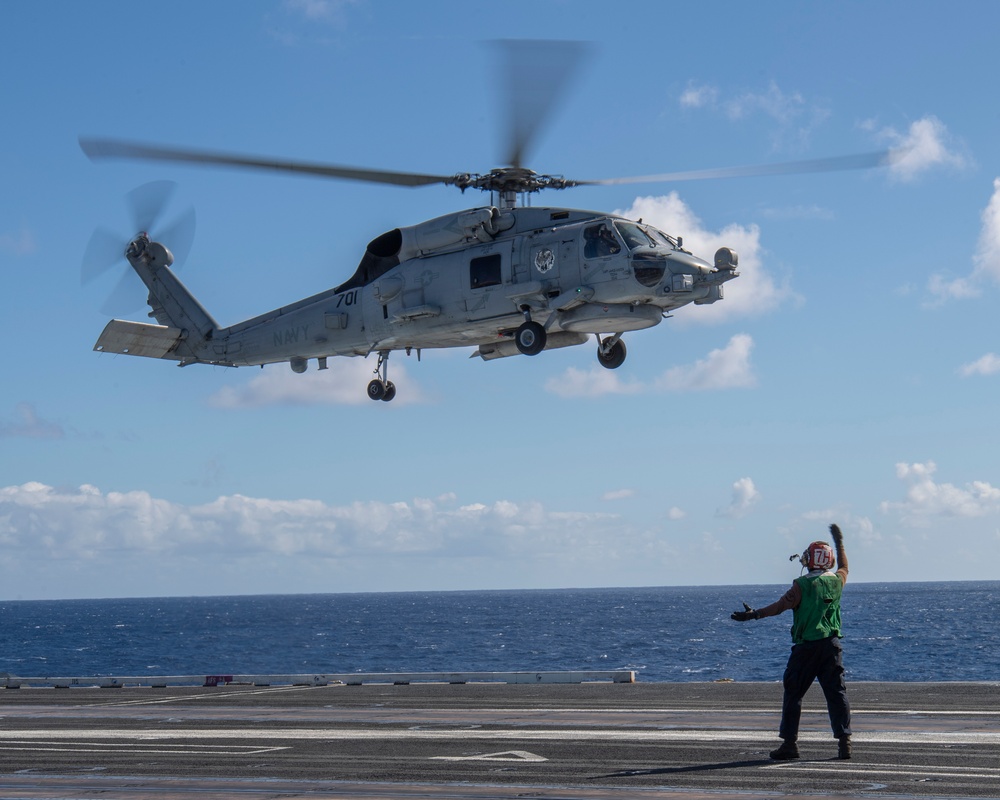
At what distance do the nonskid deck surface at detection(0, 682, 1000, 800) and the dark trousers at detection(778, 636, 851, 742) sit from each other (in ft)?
1.09

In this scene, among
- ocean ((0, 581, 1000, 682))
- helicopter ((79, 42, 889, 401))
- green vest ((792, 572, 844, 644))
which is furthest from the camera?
ocean ((0, 581, 1000, 682))

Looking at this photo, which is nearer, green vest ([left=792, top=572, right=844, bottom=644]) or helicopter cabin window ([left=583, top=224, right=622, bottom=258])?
green vest ([left=792, top=572, right=844, bottom=644])

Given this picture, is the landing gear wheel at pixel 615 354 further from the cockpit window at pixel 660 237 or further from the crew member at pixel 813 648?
the crew member at pixel 813 648

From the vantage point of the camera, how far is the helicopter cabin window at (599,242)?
73.0ft

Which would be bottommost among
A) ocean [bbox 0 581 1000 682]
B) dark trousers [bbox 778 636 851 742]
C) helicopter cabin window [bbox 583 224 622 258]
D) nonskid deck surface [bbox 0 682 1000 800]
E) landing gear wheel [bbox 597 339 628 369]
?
ocean [bbox 0 581 1000 682]

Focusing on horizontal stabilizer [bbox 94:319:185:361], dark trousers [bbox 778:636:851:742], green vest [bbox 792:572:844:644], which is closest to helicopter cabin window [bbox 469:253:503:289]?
horizontal stabilizer [bbox 94:319:185:361]

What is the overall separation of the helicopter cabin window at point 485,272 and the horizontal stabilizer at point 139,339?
867 centimetres

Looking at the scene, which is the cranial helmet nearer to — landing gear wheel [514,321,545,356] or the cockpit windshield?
the cockpit windshield

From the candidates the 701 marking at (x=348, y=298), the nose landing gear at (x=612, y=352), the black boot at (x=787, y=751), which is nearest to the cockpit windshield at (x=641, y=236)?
the nose landing gear at (x=612, y=352)

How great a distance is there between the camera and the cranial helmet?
11.4m

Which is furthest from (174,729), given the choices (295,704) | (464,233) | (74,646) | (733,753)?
(74,646)

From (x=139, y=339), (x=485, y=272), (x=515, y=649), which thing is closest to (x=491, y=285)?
(x=485, y=272)

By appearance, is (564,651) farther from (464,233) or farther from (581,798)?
(581,798)

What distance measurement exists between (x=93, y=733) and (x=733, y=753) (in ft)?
27.9
